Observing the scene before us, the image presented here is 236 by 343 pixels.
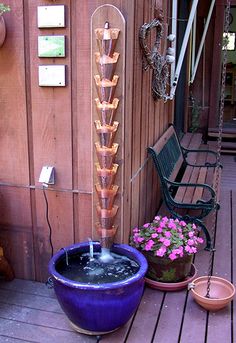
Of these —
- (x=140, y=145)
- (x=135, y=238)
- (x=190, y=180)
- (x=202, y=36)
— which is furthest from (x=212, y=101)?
(x=135, y=238)

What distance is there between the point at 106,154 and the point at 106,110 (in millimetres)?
237

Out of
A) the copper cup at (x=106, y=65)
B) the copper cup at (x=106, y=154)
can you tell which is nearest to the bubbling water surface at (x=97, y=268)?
the copper cup at (x=106, y=154)

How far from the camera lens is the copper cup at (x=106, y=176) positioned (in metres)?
2.36

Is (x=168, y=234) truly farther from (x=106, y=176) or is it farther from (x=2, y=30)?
(x=2, y=30)

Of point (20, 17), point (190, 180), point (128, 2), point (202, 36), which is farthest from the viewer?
point (202, 36)

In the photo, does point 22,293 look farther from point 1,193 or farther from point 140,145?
point 140,145

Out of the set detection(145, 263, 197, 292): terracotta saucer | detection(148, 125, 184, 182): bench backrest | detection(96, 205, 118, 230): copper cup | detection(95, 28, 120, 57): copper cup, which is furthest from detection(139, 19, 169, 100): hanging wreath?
detection(145, 263, 197, 292): terracotta saucer

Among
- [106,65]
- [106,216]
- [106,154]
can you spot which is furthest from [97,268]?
[106,65]

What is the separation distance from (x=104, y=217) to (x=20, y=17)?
1.24m

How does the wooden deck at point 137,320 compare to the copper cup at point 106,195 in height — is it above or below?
below

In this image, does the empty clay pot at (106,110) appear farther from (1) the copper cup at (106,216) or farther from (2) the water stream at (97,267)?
(2) the water stream at (97,267)

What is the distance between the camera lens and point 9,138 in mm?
2656

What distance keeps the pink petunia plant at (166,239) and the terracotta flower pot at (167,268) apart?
4 cm

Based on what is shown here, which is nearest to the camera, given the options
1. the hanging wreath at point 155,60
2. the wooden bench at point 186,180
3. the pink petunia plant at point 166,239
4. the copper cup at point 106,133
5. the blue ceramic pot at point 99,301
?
the blue ceramic pot at point 99,301
